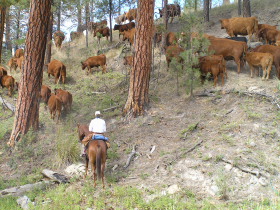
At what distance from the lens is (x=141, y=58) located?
12.2m

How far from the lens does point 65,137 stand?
11.7 m

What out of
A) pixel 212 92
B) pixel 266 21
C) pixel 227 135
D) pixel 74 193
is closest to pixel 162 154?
pixel 227 135

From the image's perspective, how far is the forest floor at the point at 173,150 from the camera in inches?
298

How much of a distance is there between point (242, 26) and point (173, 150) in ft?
31.8

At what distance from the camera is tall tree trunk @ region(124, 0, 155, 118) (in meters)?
12.2

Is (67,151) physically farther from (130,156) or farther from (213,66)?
(213,66)

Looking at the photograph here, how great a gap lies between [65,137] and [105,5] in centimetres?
1273

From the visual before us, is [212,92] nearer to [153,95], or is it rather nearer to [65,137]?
[153,95]

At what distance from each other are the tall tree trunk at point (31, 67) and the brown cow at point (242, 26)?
9.29m

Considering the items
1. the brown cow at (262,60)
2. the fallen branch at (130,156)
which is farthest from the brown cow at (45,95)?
the brown cow at (262,60)

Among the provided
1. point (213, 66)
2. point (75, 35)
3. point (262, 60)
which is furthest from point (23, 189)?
point (75, 35)

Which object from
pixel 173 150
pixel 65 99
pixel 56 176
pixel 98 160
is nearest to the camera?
pixel 98 160

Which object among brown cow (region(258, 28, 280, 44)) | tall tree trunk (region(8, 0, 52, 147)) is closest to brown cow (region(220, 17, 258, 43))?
brown cow (region(258, 28, 280, 44))

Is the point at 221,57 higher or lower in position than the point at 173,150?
higher
